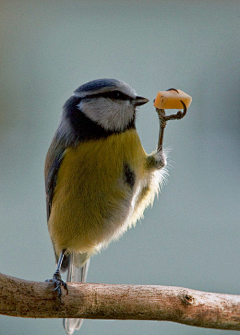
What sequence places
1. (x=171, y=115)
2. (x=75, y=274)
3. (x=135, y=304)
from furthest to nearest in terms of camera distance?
(x=75, y=274)
(x=171, y=115)
(x=135, y=304)

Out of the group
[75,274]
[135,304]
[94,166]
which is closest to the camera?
[135,304]

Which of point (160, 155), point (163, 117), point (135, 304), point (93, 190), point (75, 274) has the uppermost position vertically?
point (163, 117)

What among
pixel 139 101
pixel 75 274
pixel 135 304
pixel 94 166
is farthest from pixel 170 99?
pixel 75 274

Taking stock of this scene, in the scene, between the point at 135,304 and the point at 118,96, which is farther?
the point at 118,96

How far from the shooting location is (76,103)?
131cm

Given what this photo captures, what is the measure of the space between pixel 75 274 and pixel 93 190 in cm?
53

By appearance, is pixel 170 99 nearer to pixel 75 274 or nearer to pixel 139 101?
pixel 139 101

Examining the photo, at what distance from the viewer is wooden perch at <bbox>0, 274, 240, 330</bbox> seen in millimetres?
1080

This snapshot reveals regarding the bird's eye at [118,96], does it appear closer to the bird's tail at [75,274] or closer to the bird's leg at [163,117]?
the bird's leg at [163,117]

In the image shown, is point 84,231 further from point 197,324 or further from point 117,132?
point 197,324

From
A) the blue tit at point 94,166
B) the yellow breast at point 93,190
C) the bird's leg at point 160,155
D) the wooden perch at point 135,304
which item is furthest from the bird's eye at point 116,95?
the wooden perch at point 135,304

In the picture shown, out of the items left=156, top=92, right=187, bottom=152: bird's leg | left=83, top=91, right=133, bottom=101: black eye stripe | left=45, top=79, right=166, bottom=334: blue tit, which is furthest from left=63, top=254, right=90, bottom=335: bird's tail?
left=83, top=91, right=133, bottom=101: black eye stripe

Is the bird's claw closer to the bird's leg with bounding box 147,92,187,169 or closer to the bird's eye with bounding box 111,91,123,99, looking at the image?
the bird's leg with bounding box 147,92,187,169

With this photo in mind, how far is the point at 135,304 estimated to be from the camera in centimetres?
112
